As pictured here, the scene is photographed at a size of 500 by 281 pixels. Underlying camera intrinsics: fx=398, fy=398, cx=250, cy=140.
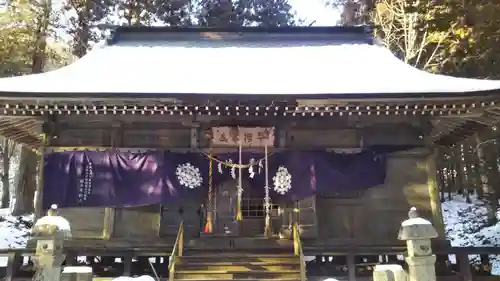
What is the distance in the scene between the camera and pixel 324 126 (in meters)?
9.60

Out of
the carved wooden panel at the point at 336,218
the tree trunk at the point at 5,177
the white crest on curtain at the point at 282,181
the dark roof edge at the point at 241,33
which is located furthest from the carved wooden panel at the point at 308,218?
the tree trunk at the point at 5,177

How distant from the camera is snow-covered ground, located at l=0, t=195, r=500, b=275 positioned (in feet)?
51.1

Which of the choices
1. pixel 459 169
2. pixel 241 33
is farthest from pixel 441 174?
pixel 241 33

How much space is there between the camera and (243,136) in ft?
30.5

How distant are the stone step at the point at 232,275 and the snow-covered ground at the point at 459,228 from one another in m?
9.32

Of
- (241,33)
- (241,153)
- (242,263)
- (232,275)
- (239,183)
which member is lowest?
(232,275)

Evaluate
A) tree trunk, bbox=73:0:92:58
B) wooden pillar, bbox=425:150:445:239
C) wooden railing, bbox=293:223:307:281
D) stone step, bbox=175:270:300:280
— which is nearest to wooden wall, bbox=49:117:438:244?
wooden pillar, bbox=425:150:445:239

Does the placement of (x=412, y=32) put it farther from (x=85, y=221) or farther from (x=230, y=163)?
(x=85, y=221)

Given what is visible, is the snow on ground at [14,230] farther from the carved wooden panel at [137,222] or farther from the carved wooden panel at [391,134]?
the carved wooden panel at [391,134]

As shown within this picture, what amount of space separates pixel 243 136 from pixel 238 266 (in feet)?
9.58

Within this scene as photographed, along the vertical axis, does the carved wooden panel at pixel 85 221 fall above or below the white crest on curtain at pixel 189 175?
below

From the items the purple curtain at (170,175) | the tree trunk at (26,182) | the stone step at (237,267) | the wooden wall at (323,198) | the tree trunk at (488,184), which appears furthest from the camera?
the tree trunk at (26,182)

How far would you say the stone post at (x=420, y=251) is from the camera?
596 cm

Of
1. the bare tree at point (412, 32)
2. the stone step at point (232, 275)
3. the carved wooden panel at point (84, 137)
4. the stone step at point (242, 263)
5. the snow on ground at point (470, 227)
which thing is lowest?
the snow on ground at point (470, 227)
